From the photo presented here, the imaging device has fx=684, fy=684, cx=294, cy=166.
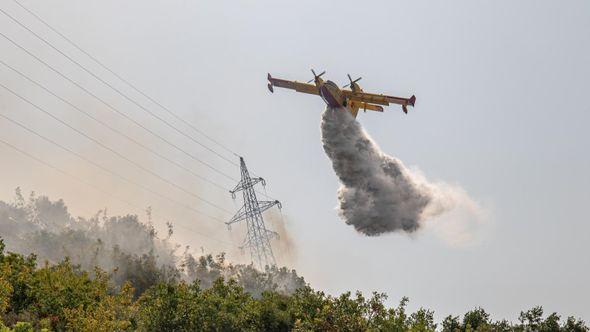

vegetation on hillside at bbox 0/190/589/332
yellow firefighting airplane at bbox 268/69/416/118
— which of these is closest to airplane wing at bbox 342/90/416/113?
yellow firefighting airplane at bbox 268/69/416/118

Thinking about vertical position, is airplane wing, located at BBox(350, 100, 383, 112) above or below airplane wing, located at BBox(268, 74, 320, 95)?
below

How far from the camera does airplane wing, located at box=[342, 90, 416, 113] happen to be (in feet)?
256

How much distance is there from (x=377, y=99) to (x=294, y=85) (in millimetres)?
11416

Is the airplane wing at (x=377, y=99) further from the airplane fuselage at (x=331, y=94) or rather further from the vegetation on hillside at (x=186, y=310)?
the vegetation on hillside at (x=186, y=310)

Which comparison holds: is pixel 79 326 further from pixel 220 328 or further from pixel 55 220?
pixel 55 220

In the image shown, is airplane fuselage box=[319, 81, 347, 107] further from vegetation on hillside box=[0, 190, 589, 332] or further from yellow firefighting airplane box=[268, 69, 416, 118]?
vegetation on hillside box=[0, 190, 589, 332]

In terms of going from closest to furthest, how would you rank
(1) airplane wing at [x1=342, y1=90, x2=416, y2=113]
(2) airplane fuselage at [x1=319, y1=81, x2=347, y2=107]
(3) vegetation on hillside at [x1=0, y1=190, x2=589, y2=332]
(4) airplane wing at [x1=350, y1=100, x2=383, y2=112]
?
(3) vegetation on hillside at [x1=0, y1=190, x2=589, y2=332] < (2) airplane fuselage at [x1=319, y1=81, x2=347, y2=107] < (1) airplane wing at [x1=342, y1=90, x2=416, y2=113] < (4) airplane wing at [x1=350, y1=100, x2=383, y2=112]

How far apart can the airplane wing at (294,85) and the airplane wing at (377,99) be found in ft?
15.7

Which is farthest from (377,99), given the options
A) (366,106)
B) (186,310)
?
(186,310)

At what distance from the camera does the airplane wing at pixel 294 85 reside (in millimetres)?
83500

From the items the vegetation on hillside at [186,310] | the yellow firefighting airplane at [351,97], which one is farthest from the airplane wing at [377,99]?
the vegetation on hillside at [186,310]

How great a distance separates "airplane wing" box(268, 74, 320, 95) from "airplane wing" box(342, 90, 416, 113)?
4781 mm

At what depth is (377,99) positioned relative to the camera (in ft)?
259

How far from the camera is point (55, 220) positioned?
19012 centimetres
